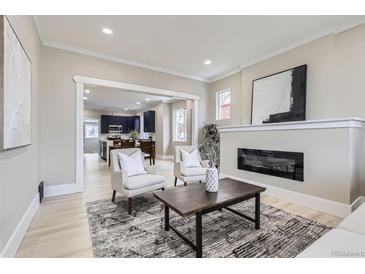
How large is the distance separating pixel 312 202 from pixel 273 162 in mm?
816

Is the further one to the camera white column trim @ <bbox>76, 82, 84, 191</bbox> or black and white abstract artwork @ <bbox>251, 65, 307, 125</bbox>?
white column trim @ <bbox>76, 82, 84, 191</bbox>

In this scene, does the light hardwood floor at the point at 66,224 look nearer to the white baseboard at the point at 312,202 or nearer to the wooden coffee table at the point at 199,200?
the white baseboard at the point at 312,202

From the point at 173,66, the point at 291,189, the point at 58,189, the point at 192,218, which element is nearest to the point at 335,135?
the point at 291,189

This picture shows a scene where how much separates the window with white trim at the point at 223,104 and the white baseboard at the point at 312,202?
2343 mm

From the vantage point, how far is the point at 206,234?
190 cm

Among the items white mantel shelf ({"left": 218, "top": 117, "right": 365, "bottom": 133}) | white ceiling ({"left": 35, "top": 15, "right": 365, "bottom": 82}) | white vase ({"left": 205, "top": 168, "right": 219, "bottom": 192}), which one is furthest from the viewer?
white ceiling ({"left": 35, "top": 15, "right": 365, "bottom": 82})

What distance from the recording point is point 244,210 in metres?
2.52

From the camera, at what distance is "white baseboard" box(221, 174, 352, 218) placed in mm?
2326

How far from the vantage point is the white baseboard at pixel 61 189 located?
3.13 metres

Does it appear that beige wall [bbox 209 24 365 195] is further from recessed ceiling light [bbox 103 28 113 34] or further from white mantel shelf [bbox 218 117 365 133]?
recessed ceiling light [bbox 103 28 113 34]

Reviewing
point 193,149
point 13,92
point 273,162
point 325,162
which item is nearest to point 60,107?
point 13,92

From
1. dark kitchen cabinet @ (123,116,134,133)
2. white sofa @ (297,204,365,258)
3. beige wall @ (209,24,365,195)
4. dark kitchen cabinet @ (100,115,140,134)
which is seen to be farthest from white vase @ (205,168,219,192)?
dark kitchen cabinet @ (123,116,134,133)

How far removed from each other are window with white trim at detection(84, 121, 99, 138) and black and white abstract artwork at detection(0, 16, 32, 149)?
9576 millimetres

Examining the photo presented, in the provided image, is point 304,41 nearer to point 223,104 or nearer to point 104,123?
point 223,104
